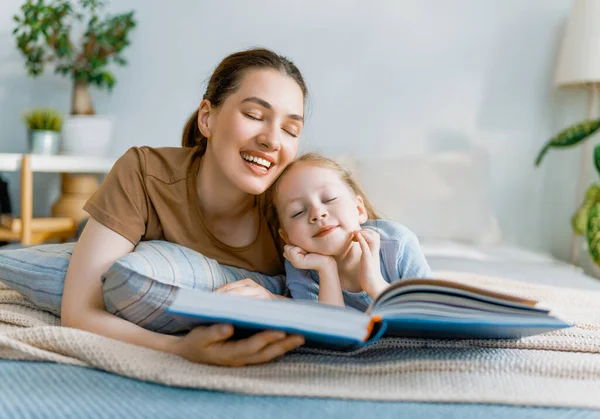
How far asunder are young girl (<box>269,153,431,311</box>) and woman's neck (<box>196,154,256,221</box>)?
0.30 ft

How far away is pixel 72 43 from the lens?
3.00 metres

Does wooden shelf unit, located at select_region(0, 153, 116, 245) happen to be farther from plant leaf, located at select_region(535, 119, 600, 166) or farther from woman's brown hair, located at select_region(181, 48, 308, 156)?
plant leaf, located at select_region(535, 119, 600, 166)

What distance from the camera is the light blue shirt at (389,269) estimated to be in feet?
3.91

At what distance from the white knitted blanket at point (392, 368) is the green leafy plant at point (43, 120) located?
2.01 meters

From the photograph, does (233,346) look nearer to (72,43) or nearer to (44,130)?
(44,130)

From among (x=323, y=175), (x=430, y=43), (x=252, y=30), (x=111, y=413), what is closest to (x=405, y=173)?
(x=430, y=43)

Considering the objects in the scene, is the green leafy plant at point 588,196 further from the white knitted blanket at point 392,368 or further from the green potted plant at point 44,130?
the green potted plant at point 44,130

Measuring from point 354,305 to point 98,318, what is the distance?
0.45m

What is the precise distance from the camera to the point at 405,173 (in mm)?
2666

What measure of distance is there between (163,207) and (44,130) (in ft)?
5.79

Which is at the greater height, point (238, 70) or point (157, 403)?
point (238, 70)

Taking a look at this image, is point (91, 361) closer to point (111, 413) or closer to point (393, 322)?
point (111, 413)

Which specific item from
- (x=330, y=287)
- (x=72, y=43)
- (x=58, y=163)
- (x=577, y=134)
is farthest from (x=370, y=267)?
(x=72, y=43)

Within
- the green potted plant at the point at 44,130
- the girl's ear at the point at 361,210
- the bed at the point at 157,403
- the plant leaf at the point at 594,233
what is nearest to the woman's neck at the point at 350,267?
the girl's ear at the point at 361,210
